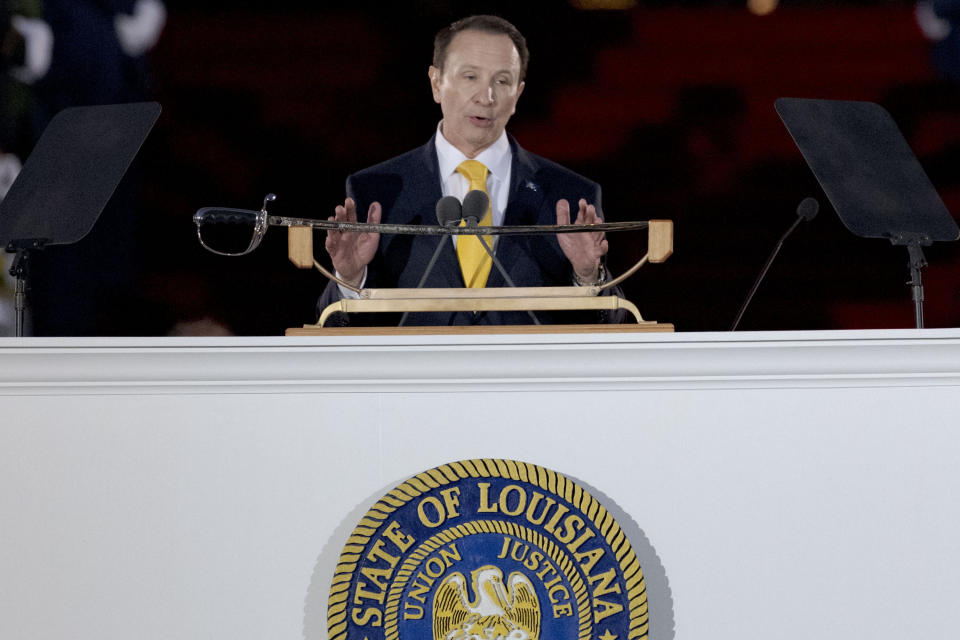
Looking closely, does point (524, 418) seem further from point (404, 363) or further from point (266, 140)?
point (266, 140)

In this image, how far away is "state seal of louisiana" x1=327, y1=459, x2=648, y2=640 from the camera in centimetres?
120

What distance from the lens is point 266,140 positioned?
299 cm

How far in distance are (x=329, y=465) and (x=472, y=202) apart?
0.50 meters

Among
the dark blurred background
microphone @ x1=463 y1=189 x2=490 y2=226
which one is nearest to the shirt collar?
the dark blurred background

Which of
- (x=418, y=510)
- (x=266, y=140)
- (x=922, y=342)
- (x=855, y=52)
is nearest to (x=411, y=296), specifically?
(x=418, y=510)

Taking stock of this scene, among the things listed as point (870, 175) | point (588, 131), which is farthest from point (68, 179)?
point (588, 131)

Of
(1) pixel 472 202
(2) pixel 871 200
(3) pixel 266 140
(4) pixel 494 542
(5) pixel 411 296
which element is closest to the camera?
(4) pixel 494 542

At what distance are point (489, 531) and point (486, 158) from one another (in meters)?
1.29

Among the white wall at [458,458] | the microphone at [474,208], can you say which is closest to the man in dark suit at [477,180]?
the microphone at [474,208]

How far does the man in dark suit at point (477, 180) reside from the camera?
87.0 inches

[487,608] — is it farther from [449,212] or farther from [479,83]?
[479,83]

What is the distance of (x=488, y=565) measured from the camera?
121cm

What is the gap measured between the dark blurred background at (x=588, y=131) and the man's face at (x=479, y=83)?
2.19 ft

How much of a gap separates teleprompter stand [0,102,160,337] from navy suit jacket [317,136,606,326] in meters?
0.49
